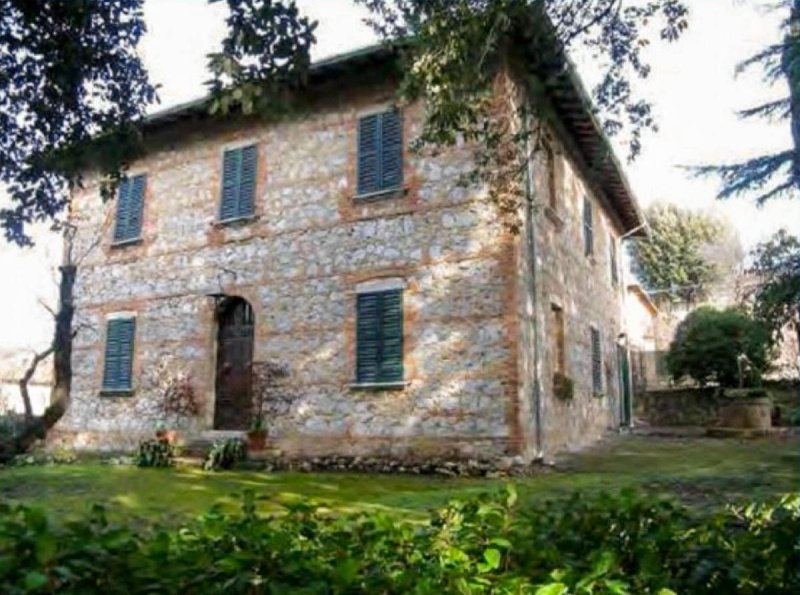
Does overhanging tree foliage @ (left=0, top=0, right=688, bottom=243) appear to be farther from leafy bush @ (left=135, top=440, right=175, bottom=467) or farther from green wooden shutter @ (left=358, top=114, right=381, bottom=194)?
leafy bush @ (left=135, top=440, right=175, bottom=467)

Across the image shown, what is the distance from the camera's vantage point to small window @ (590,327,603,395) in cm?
1470

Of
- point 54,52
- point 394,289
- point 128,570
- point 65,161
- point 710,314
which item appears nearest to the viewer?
point 128,570

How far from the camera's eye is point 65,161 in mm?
4609

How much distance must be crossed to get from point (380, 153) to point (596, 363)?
708 cm

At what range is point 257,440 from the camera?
11172 millimetres

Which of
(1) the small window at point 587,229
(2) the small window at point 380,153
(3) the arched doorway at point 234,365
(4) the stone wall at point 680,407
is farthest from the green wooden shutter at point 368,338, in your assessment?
(4) the stone wall at point 680,407

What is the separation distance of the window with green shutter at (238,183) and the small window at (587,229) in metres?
7.03

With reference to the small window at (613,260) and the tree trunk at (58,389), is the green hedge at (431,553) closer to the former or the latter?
Answer: the tree trunk at (58,389)

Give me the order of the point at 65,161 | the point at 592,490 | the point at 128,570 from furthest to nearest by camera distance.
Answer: the point at 592,490 < the point at 65,161 < the point at 128,570

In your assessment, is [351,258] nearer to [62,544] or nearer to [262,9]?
[262,9]

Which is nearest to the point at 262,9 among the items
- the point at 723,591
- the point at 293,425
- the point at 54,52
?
the point at 54,52

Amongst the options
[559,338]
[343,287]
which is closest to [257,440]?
[343,287]

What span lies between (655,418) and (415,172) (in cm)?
1300

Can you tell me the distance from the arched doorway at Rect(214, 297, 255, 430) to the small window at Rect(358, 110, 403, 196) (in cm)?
317
